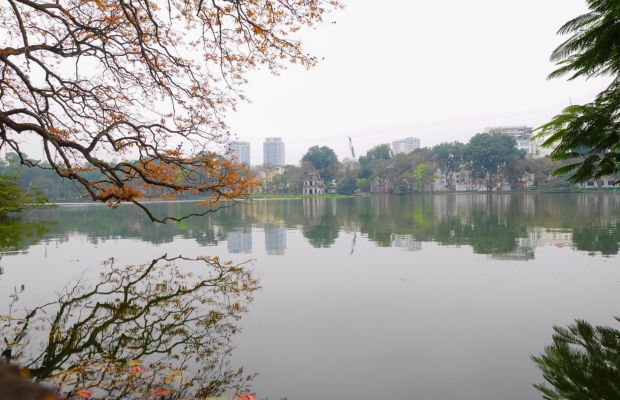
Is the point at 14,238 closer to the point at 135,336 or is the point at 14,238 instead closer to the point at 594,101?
the point at 135,336

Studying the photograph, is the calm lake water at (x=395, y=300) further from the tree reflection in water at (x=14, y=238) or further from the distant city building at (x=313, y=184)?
the distant city building at (x=313, y=184)

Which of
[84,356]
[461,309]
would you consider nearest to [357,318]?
[461,309]

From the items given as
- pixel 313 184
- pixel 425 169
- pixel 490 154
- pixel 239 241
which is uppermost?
pixel 490 154

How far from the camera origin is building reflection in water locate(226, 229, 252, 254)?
1449 cm

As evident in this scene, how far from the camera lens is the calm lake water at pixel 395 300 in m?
4.78

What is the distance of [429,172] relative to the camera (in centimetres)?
8831

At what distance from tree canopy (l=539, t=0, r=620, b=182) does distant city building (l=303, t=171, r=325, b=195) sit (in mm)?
92111

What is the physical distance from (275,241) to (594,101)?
527 inches

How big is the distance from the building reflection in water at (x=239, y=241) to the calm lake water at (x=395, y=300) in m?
0.12

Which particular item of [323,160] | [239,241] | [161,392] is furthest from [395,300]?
[323,160]

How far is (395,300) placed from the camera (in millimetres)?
7770

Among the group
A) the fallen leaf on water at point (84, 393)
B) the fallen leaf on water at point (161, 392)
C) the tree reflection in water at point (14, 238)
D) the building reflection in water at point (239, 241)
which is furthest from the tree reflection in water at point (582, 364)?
the tree reflection in water at point (14, 238)

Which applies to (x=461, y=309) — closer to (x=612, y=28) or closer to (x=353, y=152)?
(x=612, y=28)

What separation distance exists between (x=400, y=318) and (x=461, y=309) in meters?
1.21
